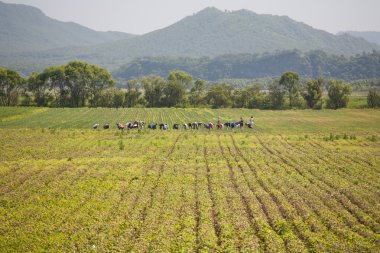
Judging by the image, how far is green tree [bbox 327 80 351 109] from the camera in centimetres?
9656

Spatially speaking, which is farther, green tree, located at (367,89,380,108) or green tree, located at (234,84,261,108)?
green tree, located at (234,84,261,108)

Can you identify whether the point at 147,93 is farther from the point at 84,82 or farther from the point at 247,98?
the point at 247,98

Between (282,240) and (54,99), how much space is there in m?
101

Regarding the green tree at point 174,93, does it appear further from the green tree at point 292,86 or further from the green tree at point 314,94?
the green tree at point 314,94

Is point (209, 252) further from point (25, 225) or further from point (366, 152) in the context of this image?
point (366, 152)

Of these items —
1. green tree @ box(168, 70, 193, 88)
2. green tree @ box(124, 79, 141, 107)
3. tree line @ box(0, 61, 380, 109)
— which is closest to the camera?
tree line @ box(0, 61, 380, 109)

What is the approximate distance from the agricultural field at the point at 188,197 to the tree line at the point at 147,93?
6519 cm

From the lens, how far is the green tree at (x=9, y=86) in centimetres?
9325

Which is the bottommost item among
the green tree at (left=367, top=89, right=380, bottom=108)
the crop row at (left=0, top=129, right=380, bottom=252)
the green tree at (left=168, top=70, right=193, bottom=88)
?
the crop row at (left=0, top=129, right=380, bottom=252)

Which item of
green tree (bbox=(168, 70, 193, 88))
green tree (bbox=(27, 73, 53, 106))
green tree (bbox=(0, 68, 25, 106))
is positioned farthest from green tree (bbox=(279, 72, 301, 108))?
green tree (bbox=(0, 68, 25, 106))

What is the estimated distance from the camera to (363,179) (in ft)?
78.0

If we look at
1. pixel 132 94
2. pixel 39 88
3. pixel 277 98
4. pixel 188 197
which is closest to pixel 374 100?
pixel 277 98

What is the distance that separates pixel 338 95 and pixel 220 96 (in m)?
36.5

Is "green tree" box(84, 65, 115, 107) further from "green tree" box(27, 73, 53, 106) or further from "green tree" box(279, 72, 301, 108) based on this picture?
"green tree" box(279, 72, 301, 108)
